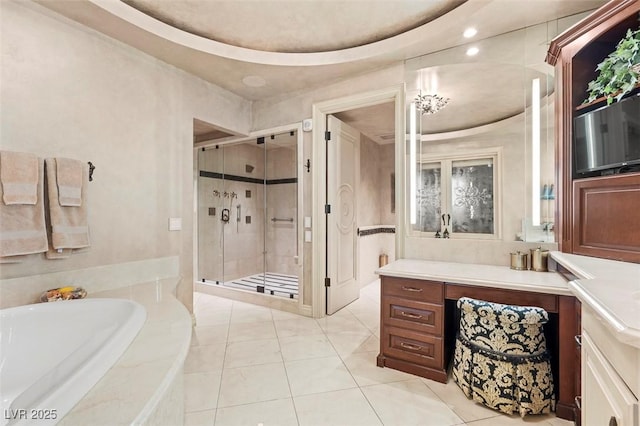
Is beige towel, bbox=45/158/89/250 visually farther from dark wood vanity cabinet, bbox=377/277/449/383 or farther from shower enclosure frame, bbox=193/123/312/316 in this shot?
dark wood vanity cabinet, bbox=377/277/449/383

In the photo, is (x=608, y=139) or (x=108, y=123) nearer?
(x=608, y=139)

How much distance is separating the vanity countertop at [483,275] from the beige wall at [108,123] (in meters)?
2.14

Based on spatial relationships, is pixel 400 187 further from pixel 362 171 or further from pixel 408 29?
pixel 362 171

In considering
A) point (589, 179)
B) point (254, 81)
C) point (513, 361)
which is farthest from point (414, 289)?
point (254, 81)

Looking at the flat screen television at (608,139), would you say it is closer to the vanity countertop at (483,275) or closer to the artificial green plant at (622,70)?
the artificial green plant at (622,70)

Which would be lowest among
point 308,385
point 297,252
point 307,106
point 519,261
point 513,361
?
point 308,385

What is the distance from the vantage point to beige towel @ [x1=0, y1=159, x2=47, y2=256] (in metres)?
1.70

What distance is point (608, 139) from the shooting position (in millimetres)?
1601

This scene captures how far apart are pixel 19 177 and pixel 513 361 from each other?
319 centimetres

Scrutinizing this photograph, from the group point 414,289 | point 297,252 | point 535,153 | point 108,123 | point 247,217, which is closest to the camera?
point 414,289

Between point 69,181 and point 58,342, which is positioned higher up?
point 69,181

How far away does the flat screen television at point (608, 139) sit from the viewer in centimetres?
148

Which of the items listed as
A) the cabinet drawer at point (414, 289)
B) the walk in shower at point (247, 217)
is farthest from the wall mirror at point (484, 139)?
the walk in shower at point (247, 217)

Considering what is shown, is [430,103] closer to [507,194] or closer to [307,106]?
[507,194]
